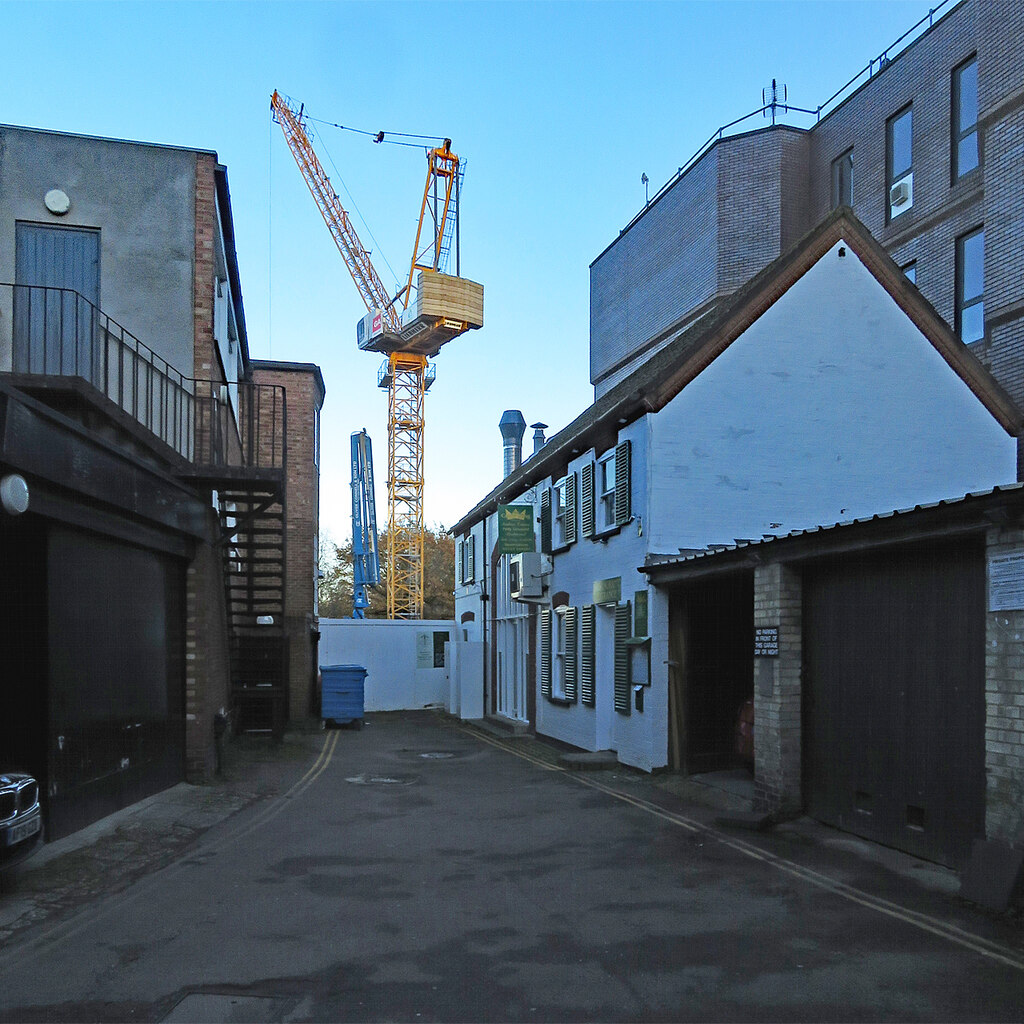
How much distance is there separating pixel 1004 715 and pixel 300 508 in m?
24.0

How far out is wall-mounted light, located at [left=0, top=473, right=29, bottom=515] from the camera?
786cm

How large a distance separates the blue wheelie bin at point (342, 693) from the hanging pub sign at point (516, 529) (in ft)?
19.6

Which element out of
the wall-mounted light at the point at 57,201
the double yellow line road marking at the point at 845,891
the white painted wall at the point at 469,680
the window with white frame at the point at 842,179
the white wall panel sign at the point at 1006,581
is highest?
the window with white frame at the point at 842,179

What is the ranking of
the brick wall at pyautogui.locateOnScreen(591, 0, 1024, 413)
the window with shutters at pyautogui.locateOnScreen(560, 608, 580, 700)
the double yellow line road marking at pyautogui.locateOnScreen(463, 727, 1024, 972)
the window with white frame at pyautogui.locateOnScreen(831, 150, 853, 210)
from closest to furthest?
the double yellow line road marking at pyautogui.locateOnScreen(463, 727, 1024, 972), the window with shutters at pyautogui.locateOnScreen(560, 608, 580, 700), the brick wall at pyautogui.locateOnScreen(591, 0, 1024, 413), the window with white frame at pyautogui.locateOnScreen(831, 150, 853, 210)

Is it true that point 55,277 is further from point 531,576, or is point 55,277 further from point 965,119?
point 965,119

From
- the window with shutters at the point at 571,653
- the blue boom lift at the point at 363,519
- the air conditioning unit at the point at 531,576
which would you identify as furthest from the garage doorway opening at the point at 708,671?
the blue boom lift at the point at 363,519

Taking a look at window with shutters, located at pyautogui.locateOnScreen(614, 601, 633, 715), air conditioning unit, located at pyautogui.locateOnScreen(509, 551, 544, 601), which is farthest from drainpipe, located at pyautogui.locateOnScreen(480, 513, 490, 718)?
window with shutters, located at pyautogui.locateOnScreen(614, 601, 633, 715)

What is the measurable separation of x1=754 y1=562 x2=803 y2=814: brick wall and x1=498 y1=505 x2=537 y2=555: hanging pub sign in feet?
34.2

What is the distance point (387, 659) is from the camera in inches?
1298

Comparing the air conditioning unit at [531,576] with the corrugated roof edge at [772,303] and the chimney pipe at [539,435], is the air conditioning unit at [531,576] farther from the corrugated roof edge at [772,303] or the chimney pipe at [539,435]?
the chimney pipe at [539,435]

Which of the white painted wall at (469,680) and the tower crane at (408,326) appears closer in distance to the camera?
the white painted wall at (469,680)

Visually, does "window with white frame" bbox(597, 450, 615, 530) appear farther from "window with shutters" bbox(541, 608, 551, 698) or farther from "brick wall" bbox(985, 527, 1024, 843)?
"brick wall" bbox(985, 527, 1024, 843)

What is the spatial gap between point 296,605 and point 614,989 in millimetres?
24084

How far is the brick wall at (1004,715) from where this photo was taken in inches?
295
